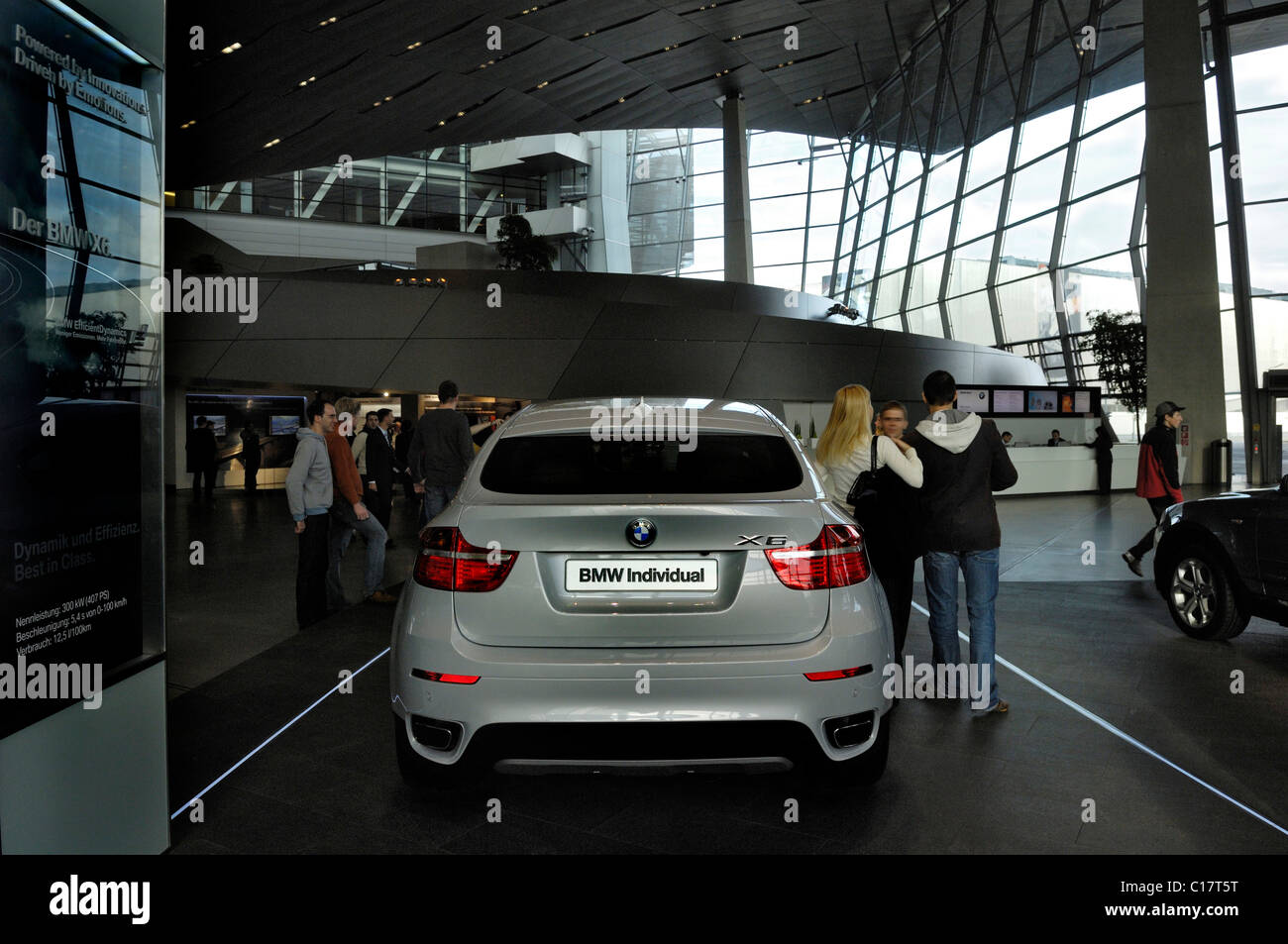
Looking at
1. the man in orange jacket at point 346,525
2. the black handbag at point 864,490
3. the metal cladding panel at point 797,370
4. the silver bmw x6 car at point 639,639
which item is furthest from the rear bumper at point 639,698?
the metal cladding panel at point 797,370

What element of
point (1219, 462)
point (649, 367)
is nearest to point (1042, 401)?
point (1219, 462)

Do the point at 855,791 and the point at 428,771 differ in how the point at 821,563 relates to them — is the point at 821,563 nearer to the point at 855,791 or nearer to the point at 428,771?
the point at 855,791

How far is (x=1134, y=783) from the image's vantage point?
143 inches

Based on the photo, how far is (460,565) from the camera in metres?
2.88

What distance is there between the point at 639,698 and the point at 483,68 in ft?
81.7

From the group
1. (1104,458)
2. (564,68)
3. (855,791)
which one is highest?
(564,68)

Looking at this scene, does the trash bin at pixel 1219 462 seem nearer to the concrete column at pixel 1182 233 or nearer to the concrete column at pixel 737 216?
the concrete column at pixel 1182 233

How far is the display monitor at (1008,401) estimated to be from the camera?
1991 centimetres

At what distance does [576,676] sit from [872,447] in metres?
2.40

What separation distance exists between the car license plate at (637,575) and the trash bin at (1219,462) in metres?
17.9

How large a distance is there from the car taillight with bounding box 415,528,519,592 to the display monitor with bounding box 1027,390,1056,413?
1989 centimetres

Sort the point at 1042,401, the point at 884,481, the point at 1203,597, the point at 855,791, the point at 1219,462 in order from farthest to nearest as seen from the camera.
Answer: the point at 1042,401
the point at 1219,462
the point at 1203,597
the point at 884,481
the point at 855,791

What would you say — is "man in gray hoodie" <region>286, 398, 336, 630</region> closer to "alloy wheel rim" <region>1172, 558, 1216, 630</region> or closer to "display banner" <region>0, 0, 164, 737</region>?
"display banner" <region>0, 0, 164, 737</region>

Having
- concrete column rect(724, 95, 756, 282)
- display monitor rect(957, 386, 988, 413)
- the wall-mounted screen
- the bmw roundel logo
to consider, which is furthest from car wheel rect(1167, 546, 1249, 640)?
concrete column rect(724, 95, 756, 282)
